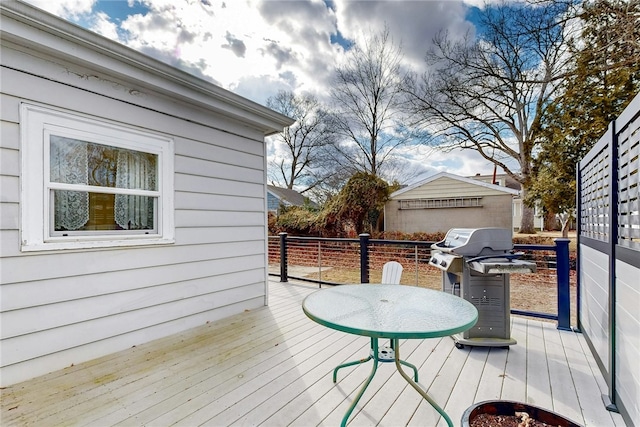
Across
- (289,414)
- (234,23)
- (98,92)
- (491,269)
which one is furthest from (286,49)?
(289,414)

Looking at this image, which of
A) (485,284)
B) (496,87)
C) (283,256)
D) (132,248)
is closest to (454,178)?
(496,87)

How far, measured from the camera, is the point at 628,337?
1647 mm

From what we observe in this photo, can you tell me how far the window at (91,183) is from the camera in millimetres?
2256

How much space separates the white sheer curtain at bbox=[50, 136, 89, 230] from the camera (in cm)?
239

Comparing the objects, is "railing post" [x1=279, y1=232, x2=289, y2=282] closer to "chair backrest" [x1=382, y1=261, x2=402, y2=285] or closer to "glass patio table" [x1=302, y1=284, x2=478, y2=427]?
"chair backrest" [x1=382, y1=261, x2=402, y2=285]

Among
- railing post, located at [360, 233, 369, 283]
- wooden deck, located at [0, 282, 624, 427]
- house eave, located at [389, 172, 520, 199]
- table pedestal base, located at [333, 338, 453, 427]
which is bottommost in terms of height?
wooden deck, located at [0, 282, 624, 427]

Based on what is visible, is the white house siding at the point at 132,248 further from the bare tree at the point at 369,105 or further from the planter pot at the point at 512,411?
the bare tree at the point at 369,105

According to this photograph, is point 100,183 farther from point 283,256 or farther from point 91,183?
point 283,256

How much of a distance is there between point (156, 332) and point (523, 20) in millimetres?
11223

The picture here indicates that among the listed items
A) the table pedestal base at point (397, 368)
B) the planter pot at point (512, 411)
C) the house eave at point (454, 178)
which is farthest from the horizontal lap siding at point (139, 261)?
the house eave at point (454, 178)

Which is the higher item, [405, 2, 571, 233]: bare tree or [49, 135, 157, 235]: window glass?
[405, 2, 571, 233]: bare tree

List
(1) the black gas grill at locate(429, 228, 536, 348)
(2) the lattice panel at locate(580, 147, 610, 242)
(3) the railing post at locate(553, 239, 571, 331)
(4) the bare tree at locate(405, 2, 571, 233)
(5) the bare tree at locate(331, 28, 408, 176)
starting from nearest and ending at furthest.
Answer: (2) the lattice panel at locate(580, 147, 610, 242) < (1) the black gas grill at locate(429, 228, 536, 348) < (3) the railing post at locate(553, 239, 571, 331) < (4) the bare tree at locate(405, 2, 571, 233) < (5) the bare tree at locate(331, 28, 408, 176)

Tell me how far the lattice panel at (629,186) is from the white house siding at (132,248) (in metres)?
3.26

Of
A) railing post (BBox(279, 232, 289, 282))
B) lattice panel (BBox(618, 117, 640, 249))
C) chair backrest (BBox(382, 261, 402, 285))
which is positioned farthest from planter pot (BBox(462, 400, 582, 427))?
railing post (BBox(279, 232, 289, 282))
